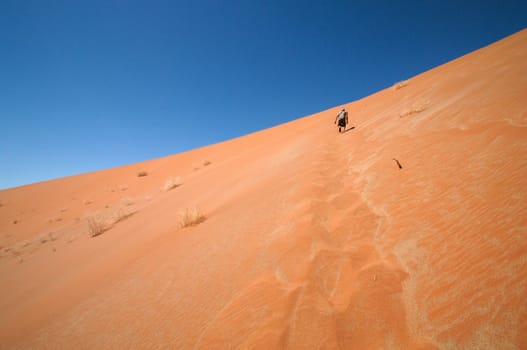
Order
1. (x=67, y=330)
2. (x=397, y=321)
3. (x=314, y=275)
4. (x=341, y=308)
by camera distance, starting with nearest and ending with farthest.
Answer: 1. (x=397, y=321)
2. (x=341, y=308)
3. (x=314, y=275)
4. (x=67, y=330)

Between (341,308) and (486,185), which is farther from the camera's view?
(486,185)

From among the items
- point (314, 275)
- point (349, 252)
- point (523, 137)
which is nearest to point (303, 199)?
point (349, 252)

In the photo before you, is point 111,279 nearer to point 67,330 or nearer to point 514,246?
point 67,330

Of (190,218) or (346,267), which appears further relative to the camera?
(190,218)

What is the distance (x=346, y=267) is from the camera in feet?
5.21

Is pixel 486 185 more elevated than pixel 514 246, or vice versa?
pixel 486 185

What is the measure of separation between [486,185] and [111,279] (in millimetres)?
4168

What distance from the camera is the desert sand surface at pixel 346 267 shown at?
1.11m

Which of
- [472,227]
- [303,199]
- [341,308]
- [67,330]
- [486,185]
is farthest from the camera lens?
[303,199]

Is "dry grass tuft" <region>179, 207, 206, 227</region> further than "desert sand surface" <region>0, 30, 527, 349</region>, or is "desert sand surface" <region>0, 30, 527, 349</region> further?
"dry grass tuft" <region>179, 207, 206, 227</region>

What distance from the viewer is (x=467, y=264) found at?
123cm

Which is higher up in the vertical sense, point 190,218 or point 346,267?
point 190,218

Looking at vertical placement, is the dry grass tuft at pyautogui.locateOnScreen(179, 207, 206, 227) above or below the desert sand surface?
above

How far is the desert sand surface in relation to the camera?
3.63ft
